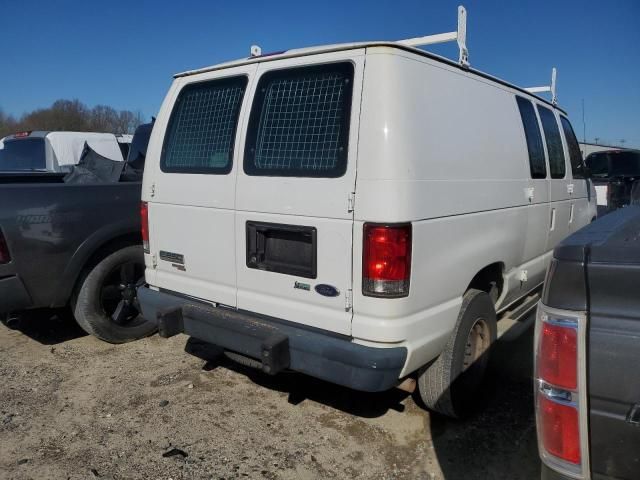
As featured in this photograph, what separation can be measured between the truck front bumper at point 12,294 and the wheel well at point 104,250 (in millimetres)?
451

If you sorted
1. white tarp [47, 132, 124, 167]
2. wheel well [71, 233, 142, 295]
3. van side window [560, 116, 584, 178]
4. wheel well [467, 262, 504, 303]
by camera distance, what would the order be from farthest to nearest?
1. white tarp [47, 132, 124, 167]
2. van side window [560, 116, 584, 178]
3. wheel well [71, 233, 142, 295]
4. wheel well [467, 262, 504, 303]

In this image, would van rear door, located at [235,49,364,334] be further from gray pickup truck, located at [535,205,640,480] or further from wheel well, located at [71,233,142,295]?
wheel well, located at [71,233,142,295]

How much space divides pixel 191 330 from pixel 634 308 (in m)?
2.64

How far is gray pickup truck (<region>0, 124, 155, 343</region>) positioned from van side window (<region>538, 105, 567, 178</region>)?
3649mm

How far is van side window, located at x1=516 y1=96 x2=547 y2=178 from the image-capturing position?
413 cm

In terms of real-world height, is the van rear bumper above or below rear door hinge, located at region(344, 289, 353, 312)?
below

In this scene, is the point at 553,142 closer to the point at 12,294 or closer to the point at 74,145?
the point at 12,294

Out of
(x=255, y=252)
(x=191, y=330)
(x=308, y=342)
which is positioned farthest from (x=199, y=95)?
(x=308, y=342)

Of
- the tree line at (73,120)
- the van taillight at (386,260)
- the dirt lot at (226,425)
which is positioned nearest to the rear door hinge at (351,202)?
the van taillight at (386,260)

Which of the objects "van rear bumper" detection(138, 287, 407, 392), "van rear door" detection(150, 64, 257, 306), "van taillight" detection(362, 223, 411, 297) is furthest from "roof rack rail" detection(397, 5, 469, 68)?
"van rear bumper" detection(138, 287, 407, 392)

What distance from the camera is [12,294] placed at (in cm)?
388

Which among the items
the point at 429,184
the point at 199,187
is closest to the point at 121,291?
the point at 199,187

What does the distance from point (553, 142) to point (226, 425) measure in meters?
3.69

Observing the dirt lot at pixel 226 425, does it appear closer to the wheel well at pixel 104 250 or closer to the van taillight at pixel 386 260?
the wheel well at pixel 104 250
